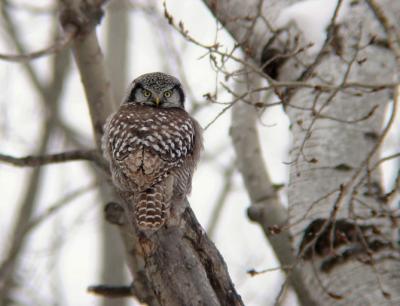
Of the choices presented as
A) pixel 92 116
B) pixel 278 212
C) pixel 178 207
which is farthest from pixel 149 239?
pixel 278 212

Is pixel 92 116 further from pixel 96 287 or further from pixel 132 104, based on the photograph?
pixel 96 287

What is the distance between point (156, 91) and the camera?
6.27 metres

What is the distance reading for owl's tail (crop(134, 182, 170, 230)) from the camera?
171 inches

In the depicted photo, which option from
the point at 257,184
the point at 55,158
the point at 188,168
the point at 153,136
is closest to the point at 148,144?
the point at 153,136

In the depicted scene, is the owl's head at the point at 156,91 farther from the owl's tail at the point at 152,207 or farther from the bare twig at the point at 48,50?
the owl's tail at the point at 152,207

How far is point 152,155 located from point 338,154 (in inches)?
49.6

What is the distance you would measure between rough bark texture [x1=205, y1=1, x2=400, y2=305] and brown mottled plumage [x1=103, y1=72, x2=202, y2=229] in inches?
29.9

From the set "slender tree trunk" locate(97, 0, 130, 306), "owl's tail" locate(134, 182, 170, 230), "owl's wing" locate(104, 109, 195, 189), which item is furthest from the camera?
"slender tree trunk" locate(97, 0, 130, 306)

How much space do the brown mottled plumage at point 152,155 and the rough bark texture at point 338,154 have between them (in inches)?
29.9

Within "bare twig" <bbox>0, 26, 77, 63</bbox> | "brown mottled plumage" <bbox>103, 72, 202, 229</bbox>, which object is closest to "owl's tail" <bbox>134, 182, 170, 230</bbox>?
"brown mottled plumage" <bbox>103, 72, 202, 229</bbox>

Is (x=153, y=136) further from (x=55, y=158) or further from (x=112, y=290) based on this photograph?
(x=112, y=290)

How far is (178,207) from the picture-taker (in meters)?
4.69

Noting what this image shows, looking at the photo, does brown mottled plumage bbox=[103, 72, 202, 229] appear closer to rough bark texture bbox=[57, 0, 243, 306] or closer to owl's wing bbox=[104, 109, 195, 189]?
owl's wing bbox=[104, 109, 195, 189]

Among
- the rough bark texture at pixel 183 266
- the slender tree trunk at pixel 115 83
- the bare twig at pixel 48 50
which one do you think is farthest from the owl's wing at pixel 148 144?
the slender tree trunk at pixel 115 83
